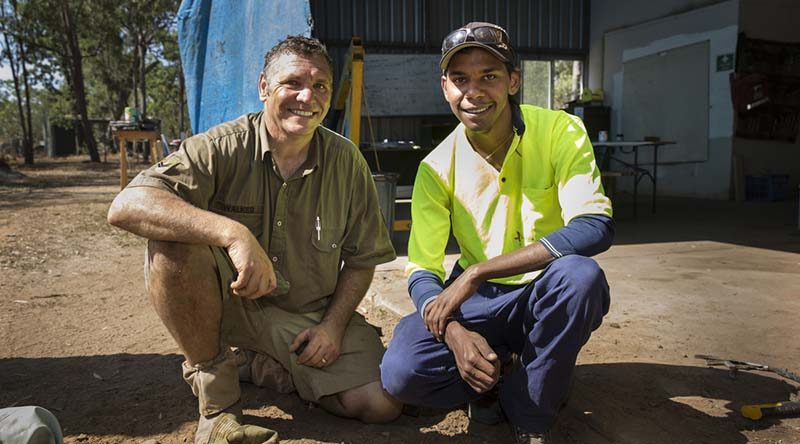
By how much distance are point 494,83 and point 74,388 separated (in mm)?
2162

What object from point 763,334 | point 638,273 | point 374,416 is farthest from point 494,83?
point 638,273

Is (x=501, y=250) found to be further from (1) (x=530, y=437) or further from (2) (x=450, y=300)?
(1) (x=530, y=437)

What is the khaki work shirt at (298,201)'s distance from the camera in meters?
2.23

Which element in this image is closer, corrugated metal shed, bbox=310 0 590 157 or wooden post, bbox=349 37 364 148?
wooden post, bbox=349 37 364 148

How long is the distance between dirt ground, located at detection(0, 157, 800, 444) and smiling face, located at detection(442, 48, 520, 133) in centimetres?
113

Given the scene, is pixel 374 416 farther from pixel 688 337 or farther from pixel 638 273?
pixel 638 273

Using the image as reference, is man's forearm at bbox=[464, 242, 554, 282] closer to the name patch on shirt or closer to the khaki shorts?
the khaki shorts

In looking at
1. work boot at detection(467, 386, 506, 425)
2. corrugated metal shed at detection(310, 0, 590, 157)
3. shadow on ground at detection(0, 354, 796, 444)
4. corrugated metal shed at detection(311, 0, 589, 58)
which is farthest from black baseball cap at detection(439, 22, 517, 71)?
corrugated metal shed at detection(311, 0, 589, 58)

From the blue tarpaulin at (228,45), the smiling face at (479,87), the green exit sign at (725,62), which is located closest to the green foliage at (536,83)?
the green exit sign at (725,62)

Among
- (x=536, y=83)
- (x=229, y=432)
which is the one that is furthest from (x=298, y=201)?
(x=536, y=83)

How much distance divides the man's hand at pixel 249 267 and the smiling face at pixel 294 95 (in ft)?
1.68

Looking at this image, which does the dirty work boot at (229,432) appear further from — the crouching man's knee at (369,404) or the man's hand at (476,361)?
the man's hand at (476,361)

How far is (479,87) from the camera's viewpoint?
6.95 ft

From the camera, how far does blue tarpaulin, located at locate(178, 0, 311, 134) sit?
5.66m
